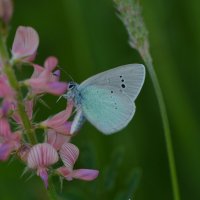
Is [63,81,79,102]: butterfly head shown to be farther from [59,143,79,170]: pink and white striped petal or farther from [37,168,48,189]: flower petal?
[37,168,48,189]: flower petal

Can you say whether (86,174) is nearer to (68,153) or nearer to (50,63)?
(68,153)

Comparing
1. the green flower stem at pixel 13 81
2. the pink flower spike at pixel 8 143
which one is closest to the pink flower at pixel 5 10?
the green flower stem at pixel 13 81

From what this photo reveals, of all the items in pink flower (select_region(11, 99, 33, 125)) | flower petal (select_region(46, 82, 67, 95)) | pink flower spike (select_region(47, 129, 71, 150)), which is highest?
flower petal (select_region(46, 82, 67, 95))

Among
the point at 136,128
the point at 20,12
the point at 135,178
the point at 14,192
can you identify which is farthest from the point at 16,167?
→ the point at 20,12

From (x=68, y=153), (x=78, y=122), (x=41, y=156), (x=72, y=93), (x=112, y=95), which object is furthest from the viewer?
(x=112, y=95)

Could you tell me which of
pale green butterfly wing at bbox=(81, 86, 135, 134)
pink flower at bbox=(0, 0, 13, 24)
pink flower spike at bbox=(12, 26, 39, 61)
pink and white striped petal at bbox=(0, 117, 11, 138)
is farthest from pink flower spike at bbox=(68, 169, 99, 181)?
pink flower at bbox=(0, 0, 13, 24)

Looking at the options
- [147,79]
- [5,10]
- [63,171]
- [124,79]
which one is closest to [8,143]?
[63,171]

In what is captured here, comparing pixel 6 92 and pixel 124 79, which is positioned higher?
pixel 6 92
